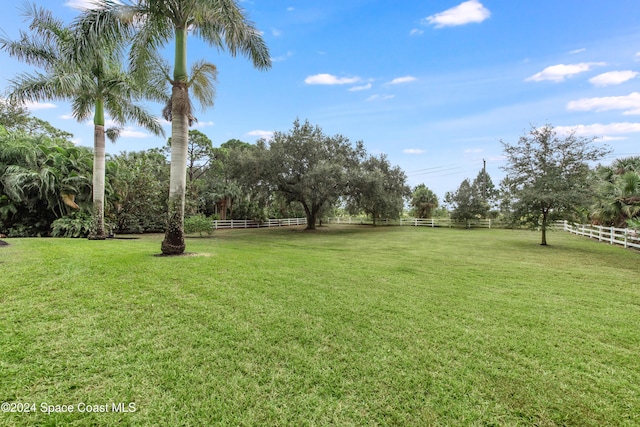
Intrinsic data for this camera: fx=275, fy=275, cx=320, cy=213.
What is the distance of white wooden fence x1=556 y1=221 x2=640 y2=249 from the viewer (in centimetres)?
1102

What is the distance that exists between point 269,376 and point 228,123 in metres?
16.6

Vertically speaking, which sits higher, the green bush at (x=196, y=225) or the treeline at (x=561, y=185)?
the treeline at (x=561, y=185)

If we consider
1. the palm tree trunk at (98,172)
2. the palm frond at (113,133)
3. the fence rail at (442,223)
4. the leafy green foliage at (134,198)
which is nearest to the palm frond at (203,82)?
the palm tree trunk at (98,172)

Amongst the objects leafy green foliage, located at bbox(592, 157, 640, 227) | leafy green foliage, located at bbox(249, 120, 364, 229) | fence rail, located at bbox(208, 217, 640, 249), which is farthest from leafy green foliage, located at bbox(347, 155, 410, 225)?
leafy green foliage, located at bbox(592, 157, 640, 227)

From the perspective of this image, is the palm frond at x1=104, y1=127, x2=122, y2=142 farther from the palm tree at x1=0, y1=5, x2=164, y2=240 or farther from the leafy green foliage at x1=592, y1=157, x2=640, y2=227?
the leafy green foliage at x1=592, y1=157, x2=640, y2=227

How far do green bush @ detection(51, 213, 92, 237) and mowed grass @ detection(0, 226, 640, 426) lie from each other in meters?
7.77

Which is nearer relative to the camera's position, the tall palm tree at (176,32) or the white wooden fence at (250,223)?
the tall palm tree at (176,32)

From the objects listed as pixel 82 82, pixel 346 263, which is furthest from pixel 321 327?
pixel 82 82

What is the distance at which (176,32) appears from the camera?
6918mm

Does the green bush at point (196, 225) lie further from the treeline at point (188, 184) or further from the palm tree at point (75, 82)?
the palm tree at point (75, 82)

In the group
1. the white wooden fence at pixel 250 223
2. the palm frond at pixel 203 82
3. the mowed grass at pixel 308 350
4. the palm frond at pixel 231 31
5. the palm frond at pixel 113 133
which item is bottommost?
the mowed grass at pixel 308 350

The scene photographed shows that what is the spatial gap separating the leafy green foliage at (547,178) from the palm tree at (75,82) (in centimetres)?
1541

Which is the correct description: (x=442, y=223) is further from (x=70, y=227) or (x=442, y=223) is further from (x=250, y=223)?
(x=70, y=227)

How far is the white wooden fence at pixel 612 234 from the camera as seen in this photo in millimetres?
11023
